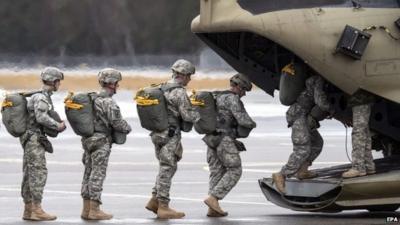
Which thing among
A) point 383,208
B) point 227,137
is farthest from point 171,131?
point 383,208

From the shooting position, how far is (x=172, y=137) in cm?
1449

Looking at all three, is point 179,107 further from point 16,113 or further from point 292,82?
point 16,113

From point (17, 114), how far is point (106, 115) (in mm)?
962

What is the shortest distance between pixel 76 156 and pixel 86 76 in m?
6.17

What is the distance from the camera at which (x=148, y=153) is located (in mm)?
23719

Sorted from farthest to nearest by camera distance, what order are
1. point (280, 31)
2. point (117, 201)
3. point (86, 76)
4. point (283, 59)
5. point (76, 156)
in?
point (86, 76), point (76, 156), point (117, 201), point (283, 59), point (280, 31)

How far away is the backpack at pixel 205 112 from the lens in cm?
1441

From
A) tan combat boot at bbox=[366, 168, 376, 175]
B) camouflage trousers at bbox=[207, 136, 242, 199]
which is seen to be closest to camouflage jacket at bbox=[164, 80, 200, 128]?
camouflage trousers at bbox=[207, 136, 242, 199]

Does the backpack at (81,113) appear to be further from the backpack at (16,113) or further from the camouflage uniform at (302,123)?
the camouflage uniform at (302,123)

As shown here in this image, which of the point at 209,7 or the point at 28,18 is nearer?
the point at 209,7

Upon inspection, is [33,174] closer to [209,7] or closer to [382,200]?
[209,7]

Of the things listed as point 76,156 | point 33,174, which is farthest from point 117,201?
point 76,156

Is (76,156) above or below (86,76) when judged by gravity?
below

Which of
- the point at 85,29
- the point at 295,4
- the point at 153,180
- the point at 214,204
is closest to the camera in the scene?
the point at 295,4
